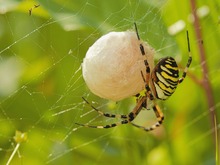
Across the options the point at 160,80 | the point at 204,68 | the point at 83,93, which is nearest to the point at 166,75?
the point at 160,80

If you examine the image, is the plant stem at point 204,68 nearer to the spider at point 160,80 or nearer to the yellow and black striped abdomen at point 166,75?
the spider at point 160,80

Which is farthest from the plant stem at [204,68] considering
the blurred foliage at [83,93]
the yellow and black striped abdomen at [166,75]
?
the yellow and black striped abdomen at [166,75]

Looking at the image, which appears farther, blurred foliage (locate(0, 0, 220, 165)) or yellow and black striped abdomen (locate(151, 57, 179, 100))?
blurred foliage (locate(0, 0, 220, 165))

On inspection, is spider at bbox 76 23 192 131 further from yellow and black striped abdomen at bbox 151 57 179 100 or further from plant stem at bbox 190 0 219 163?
plant stem at bbox 190 0 219 163

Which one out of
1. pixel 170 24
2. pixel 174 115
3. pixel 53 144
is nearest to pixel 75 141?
pixel 53 144

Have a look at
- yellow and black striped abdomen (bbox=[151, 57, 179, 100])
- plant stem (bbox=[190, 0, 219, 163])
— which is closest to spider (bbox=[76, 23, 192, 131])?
yellow and black striped abdomen (bbox=[151, 57, 179, 100])

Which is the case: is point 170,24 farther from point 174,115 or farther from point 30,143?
point 30,143
